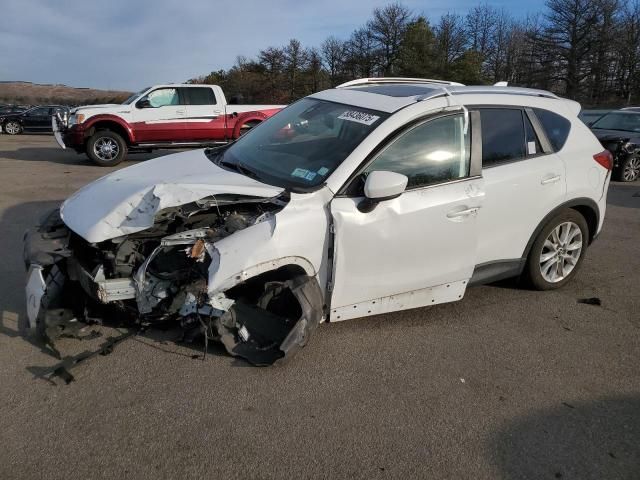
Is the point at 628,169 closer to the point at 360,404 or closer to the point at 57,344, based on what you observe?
the point at 360,404

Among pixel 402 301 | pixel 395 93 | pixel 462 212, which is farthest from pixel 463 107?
pixel 402 301

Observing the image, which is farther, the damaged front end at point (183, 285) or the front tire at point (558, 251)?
the front tire at point (558, 251)

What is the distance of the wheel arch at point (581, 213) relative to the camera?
14.4ft

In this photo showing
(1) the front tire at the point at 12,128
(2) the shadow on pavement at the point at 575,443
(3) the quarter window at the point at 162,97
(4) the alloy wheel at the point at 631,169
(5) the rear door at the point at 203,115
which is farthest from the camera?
(1) the front tire at the point at 12,128

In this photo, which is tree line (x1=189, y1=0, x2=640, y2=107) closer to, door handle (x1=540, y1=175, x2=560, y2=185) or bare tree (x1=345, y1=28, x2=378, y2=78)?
bare tree (x1=345, y1=28, x2=378, y2=78)

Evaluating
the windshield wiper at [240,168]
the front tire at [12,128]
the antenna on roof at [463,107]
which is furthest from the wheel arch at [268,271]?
the front tire at [12,128]

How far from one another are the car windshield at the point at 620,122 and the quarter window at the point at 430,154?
34.9 feet

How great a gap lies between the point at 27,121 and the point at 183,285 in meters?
26.8

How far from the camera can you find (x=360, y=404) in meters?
3.05

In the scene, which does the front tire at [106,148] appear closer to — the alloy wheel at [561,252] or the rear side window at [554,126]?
the rear side window at [554,126]

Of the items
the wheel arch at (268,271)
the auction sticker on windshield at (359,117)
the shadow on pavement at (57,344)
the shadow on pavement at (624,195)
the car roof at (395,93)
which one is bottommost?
the shadow on pavement at (57,344)

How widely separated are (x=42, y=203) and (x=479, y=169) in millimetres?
6944

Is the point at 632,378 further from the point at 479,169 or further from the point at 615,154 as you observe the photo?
the point at 615,154

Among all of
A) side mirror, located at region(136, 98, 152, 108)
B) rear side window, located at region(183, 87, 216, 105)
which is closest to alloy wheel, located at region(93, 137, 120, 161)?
side mirror, located at region(136, 98, 152, 108)
